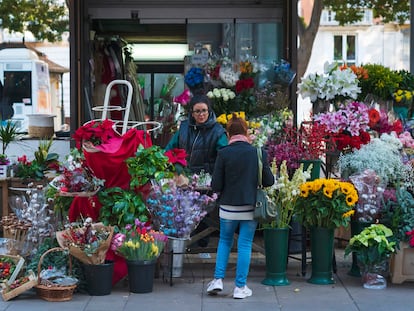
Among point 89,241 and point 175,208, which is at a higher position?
point 175,208

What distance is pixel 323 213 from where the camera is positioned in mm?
7164

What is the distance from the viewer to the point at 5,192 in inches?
364

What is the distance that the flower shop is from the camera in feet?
22.8

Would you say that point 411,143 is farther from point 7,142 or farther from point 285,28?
point 7,142

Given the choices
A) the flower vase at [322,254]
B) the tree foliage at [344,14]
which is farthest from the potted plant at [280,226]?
the tree foliage at [344,14]

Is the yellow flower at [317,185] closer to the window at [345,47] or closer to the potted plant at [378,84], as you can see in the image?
the potted plant at [378,84]

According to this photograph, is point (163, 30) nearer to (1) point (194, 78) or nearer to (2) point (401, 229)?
(1) point (194, 78)

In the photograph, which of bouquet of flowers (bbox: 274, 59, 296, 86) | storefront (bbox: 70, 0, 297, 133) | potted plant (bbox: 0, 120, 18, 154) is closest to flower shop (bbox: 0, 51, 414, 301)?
bouquet of flowers (bbox: 274, 59, 296, 86)

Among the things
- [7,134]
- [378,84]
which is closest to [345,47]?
[378,84]

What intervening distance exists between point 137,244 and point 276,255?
1.38 metres

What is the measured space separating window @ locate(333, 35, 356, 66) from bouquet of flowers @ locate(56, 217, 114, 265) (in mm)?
11558

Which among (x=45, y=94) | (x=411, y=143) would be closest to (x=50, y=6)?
(x=45, y=94)

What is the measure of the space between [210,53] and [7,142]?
2835 mm

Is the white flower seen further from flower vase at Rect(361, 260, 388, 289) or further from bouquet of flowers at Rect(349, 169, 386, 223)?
flower vase at Rect(361, 260, 388, 289)
